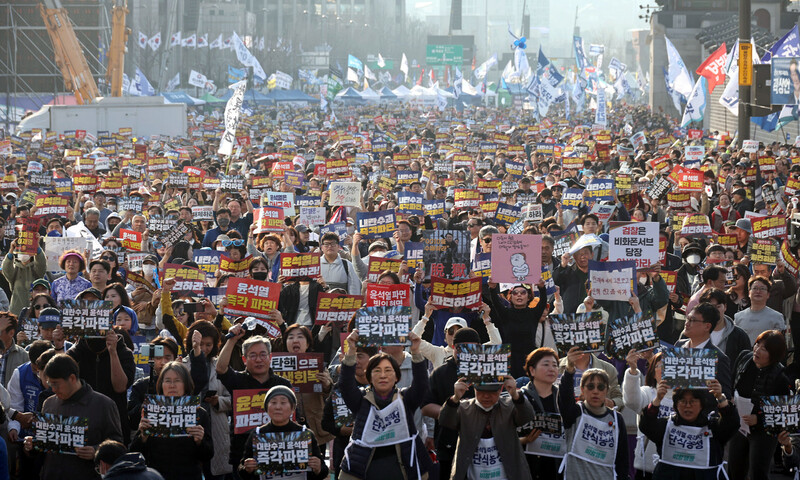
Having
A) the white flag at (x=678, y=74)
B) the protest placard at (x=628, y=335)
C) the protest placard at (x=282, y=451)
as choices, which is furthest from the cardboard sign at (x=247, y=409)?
the white flag at (x=678, y=74)

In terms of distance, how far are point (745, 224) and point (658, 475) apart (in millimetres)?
7123

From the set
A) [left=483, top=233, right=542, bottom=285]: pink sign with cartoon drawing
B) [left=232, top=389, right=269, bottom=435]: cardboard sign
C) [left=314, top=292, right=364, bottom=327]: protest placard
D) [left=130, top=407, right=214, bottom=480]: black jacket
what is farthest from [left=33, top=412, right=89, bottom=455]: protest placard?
[left=483, top=233, right=542, bottom=285]: pink sign with cartoon drawing

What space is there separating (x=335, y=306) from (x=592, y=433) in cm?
288

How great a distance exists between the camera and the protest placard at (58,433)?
6.90 metres

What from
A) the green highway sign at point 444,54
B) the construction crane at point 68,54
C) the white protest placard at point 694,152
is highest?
the green highway sign at point 444,54

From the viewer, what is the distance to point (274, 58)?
340 ft

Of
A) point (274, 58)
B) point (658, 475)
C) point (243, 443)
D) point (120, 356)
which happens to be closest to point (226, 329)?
point (120, 356)

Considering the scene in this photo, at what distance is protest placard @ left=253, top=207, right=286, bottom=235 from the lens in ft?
45.0

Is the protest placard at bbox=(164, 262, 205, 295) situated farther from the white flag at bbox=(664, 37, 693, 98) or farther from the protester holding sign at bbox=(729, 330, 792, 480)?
the white flag at bbox=(664, 37, 693, 98)

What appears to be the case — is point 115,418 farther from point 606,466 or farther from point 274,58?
point 274,58

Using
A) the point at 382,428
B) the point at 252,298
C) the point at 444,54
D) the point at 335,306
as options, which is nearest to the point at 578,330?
the point at 382,428

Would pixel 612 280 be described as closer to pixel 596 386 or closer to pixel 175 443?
pixel 596 386

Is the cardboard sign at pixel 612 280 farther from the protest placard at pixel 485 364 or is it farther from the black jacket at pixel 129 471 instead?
the black jacket at pixel 129 471

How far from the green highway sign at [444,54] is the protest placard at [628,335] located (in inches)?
3929
